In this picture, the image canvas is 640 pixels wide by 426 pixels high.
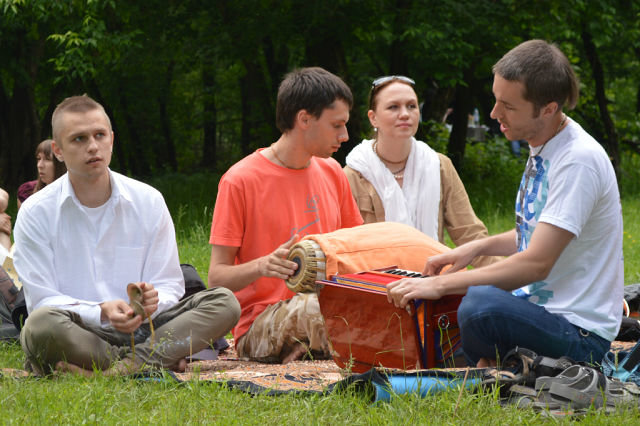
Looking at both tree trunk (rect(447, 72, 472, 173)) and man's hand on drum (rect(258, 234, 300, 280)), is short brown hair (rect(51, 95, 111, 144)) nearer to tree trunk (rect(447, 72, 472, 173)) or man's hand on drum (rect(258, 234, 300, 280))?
man's hand on drum (rect(258, 234, 300, 280))

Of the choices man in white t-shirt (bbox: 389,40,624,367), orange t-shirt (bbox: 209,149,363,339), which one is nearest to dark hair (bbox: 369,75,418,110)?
orange t-shirt (bbox: 209,149,363,339)

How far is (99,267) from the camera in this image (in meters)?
4.35

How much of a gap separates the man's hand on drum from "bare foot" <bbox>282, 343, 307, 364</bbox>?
53 centimetres

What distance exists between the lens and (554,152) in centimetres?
360

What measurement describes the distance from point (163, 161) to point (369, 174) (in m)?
21.2

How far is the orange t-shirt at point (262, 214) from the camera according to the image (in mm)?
4688

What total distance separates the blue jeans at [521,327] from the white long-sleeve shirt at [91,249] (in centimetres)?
171

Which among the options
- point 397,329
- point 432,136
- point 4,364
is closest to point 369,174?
point 397,329

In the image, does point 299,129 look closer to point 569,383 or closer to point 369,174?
point 369,174

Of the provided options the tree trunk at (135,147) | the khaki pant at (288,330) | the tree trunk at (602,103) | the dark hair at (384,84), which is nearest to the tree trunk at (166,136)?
the tree trunk at (135,147)

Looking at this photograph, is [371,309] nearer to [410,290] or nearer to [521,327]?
[410,290]

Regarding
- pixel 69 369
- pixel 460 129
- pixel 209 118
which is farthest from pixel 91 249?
pixel 209 118

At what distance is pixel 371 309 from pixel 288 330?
72 centimetres

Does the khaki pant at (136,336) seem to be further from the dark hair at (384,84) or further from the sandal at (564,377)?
the dark hair at (384,84)
